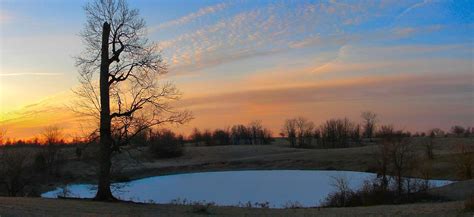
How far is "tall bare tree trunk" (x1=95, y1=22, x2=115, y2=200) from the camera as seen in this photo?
24.2 meters

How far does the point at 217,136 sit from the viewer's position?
5876 inches

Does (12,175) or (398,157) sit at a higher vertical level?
(398,157)

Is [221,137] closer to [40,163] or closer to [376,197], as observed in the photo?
[40,163]

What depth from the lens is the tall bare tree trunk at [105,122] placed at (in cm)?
2422

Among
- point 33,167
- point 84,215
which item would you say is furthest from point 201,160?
point 84,215

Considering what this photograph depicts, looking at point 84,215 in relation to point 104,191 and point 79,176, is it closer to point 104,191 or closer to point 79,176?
point 104,191

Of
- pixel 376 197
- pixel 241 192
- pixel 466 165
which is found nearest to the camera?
pixel 376 197

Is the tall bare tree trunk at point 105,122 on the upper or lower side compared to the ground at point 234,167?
upper

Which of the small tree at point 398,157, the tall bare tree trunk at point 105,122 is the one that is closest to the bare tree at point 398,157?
the small tree at point 398,157

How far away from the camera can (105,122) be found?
24422 millimetres

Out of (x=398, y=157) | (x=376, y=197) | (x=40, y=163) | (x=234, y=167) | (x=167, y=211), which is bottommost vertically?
(x=234, y=167)

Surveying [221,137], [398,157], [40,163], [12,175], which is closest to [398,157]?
[398,157]

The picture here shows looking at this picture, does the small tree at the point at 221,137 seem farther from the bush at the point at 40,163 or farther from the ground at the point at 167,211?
the ground at the point at 167,211

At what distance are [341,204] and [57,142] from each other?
5406 centimetres
